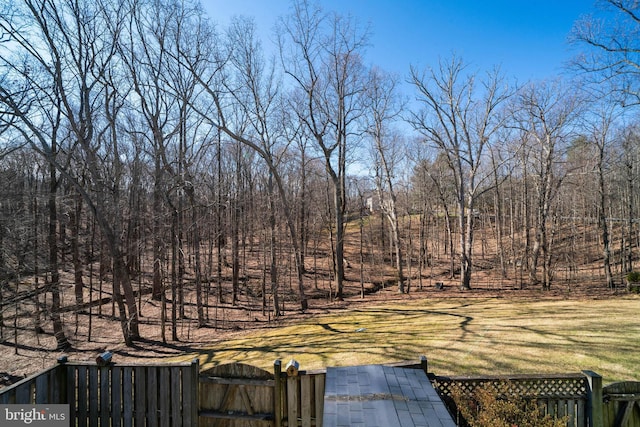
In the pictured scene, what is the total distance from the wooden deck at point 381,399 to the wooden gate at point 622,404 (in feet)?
7.32

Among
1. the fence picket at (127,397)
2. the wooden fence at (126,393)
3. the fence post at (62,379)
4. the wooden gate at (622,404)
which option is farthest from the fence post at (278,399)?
the wooden gate at (622,404)

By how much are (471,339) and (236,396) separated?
5.77 m

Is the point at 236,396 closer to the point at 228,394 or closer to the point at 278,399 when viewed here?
the point at 228,394

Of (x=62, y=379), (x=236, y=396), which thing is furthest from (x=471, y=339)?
(x=62, y=379)

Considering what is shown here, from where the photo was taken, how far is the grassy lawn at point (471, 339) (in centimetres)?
580

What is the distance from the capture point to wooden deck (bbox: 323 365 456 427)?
2.62 m

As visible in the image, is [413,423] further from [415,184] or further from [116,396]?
[415,184]

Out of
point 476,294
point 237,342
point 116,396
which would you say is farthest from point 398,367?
point 476,294

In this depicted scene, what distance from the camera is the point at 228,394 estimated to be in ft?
13.0

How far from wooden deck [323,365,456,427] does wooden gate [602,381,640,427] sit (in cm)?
223

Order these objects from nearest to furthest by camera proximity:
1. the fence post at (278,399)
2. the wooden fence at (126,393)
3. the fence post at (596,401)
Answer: the fence post at (596,401), the fence post at (278,399), the wooden fence at (126,393)

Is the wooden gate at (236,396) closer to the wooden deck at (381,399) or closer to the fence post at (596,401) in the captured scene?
the wooden deck at (381,399)

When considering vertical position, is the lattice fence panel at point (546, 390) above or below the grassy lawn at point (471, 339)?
above

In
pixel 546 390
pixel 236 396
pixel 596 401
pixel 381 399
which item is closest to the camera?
pixel 381 399
